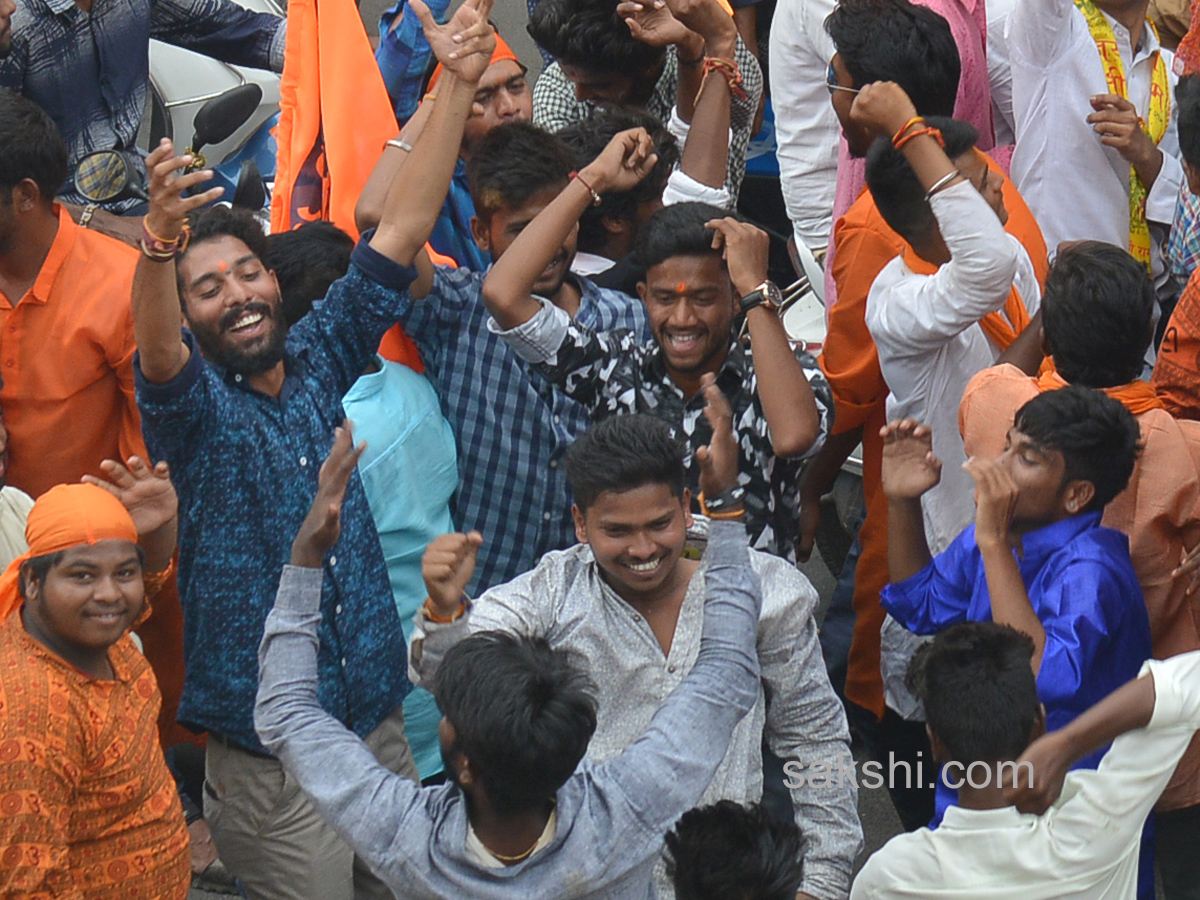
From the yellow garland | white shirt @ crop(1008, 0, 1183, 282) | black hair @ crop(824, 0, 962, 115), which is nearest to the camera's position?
black hair @ crop(824, 0, 962, 115)

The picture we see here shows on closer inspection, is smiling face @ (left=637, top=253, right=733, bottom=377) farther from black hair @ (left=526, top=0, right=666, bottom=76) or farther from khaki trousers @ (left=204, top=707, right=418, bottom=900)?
black hair @ (left=526, top=0, right=666, bottom=76)

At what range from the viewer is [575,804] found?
2.18m

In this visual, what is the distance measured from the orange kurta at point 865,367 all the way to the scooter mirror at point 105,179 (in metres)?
2.24

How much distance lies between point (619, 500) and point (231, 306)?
3.47ft

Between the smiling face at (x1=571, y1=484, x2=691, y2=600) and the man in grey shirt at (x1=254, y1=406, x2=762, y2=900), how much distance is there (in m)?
0.19

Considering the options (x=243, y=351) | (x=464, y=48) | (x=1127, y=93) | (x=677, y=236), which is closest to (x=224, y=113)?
(x=464, y=48)

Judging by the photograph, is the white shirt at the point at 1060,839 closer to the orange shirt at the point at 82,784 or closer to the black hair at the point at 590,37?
the orange shirt at the point at 82,784

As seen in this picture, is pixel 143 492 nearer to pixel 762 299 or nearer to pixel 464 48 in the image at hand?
pixel 464 48

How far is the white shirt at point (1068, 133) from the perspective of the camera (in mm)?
4137

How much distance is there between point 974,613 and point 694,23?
1993mm

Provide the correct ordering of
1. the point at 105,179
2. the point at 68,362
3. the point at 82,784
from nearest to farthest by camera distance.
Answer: the point at 82,784 → the point at 68,362 → the point at 105,179

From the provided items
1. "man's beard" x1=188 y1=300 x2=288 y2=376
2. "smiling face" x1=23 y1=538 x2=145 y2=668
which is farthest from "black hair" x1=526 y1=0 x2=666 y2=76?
"smiling face" x1=23 y1=538 x2=145 y2=668

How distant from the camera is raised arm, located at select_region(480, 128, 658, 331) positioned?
3238 mm

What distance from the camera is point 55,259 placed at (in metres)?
3.63
